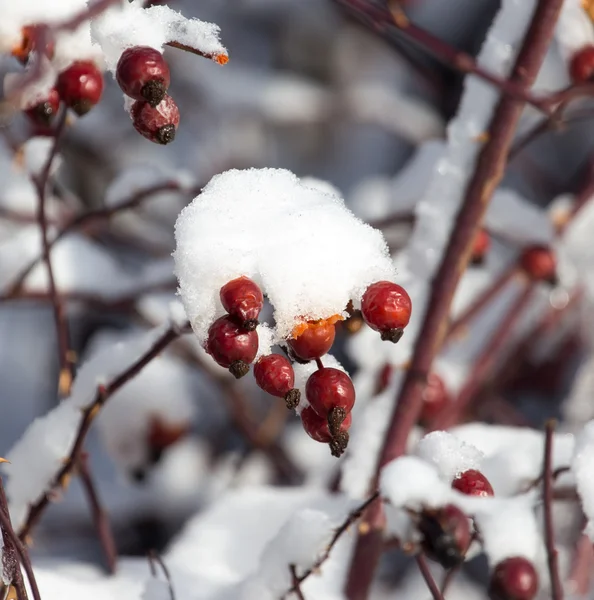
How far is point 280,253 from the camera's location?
779 millimetres

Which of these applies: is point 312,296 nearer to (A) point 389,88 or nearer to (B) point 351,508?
(B) point 351,508

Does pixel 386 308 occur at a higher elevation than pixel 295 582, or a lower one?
higher

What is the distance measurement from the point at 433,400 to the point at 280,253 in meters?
0.96

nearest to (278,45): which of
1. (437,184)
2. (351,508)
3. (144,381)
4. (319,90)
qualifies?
(319,90)

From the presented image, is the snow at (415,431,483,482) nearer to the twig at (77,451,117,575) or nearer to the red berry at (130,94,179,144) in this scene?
the red berry at (130,94,179,144)

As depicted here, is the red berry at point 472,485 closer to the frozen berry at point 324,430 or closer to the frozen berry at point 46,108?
the frozen berry at point 324,430

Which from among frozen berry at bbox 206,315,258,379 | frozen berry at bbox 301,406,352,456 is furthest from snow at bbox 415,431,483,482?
frozen berry at bbox 206,315,258,379

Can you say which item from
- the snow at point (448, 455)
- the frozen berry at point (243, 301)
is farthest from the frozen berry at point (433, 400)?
the frozen berry at point (243, 301)

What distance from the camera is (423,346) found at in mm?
1305

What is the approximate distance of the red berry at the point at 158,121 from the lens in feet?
2.68

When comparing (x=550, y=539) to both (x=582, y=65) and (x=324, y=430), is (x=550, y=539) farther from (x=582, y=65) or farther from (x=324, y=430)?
(x=582, y=65)

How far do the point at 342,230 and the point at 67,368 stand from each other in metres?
0.65

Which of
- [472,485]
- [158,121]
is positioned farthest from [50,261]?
[472,485]

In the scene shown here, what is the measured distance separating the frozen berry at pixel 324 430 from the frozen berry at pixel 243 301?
118mm
